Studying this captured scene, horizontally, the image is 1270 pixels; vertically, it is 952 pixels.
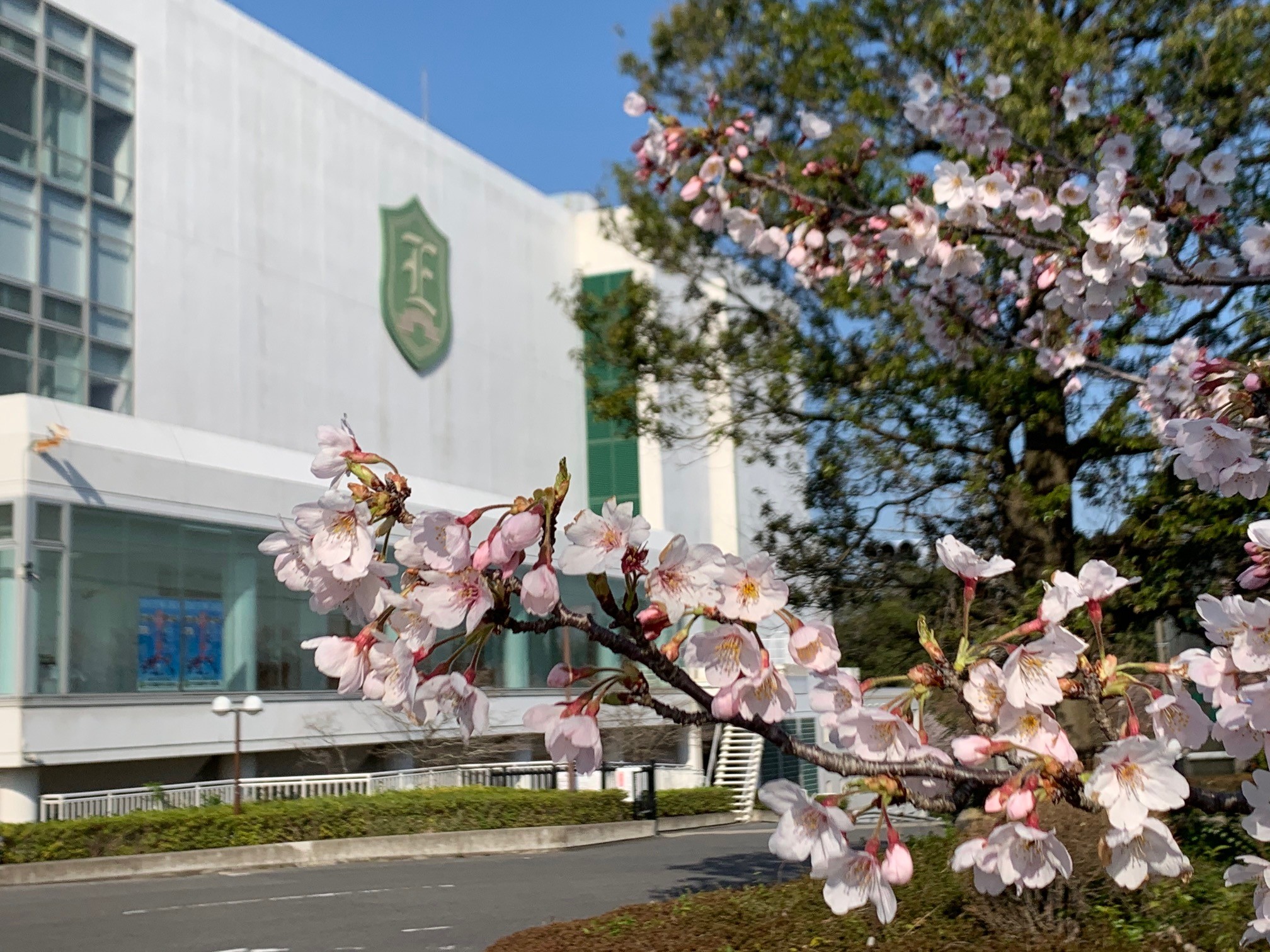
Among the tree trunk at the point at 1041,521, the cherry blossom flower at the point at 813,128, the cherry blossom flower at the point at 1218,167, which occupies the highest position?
the cherry blossom flower at the point at 813,128

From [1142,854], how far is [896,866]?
415 millimetres

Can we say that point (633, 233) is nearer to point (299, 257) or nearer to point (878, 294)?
point (878, 294)

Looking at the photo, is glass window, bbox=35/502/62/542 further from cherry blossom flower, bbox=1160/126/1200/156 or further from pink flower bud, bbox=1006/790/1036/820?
pink flower bud, bbox=1006/790/1036/820

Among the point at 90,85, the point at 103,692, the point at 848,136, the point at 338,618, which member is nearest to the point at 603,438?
the point at 338,618

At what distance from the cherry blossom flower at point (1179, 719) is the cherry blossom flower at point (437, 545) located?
1295 mm

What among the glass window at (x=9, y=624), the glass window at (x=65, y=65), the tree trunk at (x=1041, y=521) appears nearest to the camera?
the tree trunk at (x=1041, y=521)

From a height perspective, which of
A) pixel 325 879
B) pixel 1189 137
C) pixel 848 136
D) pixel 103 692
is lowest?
pixel 325 879

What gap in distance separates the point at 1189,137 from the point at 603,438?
42.1 metres

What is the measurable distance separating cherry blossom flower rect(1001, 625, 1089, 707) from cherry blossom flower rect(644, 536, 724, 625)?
60 centimetres

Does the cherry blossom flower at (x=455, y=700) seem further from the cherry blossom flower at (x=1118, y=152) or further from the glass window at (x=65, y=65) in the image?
the glass window at (x=65, y=65)

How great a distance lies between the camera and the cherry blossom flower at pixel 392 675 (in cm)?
228

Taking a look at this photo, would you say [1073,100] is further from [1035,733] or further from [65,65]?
[65,65]

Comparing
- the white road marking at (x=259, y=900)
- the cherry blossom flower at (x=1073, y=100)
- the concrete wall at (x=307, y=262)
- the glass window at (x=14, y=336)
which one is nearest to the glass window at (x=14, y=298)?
the glass window at (x=14, y=336)

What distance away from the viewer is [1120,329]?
399 inches
